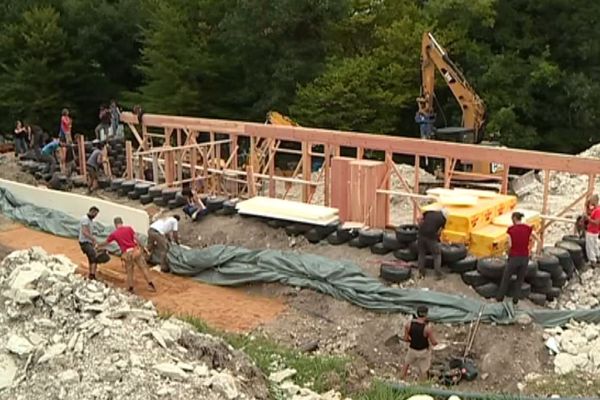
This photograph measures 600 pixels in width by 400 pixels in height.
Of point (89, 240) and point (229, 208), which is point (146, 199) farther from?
point (89, 240)

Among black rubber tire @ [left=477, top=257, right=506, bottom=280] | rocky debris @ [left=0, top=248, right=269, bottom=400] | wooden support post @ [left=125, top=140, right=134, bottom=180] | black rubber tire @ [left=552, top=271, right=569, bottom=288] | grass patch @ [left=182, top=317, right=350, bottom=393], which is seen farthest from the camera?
wooden support post @ [left=125, top=140, right=134, bottom=180]

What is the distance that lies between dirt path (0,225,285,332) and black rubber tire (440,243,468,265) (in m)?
3.23

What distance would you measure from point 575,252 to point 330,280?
482 cm

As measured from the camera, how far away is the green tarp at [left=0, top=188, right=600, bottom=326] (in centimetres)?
1323

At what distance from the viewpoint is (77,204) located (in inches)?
779

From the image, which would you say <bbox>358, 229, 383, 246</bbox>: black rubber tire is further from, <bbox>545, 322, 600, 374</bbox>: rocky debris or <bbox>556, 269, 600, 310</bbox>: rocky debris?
<bbox>545, 322, 600, 374</bbox>: rocky debris

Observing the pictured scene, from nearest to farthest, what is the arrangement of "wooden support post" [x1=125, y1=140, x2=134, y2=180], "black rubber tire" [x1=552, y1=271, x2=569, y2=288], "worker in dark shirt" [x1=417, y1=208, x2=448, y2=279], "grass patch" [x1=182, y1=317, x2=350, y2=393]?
1. "grass patch" [x1=182, y1=317, x2=350, y2=393]
2. "worker in dark shirt" [x1=417, y1=208, x2=448, y2=279]
3. "black rubber tire" [x1=552, y1=271, x2=569, y2=288]
4. "wooden support post" [x1=125, y1=140, x2=134, y2=180]

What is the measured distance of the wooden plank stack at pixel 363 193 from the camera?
1692cm

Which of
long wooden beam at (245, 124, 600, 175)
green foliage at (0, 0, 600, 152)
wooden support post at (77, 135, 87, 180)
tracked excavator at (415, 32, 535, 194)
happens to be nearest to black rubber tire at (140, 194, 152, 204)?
wooden support post at (77, 135, 87, 180)

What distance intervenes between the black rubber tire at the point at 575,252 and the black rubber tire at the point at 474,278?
2116 mm

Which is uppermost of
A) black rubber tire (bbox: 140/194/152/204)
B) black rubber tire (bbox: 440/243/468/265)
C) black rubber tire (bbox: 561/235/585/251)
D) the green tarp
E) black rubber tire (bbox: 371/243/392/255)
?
black rubber tire (bbox: 440/243/468/265)

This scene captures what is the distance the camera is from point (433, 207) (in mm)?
15117

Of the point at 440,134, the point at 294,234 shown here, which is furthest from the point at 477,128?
the point at 294,234

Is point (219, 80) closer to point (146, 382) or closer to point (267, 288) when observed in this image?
point (267, 288)
